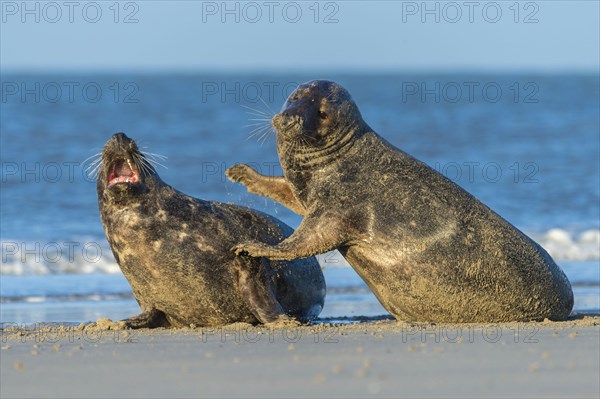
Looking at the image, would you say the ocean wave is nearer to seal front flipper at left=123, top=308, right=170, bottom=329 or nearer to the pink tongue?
the pink tongue

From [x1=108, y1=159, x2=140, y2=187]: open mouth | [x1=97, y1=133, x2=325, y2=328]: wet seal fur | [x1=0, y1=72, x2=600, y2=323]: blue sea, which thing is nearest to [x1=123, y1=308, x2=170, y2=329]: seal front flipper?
[x1=97, y1=133, x2=325, y2=328]: wet seal fur

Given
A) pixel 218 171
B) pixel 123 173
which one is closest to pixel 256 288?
pixel 123 173

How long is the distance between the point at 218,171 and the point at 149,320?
18.0 metres

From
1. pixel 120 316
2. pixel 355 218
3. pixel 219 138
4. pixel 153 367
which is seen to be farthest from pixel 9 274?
pixel 219 138

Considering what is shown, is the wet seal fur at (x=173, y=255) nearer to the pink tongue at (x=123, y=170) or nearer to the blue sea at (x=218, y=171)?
the pink tongue at (x=123, y=170)

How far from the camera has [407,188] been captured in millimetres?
9984

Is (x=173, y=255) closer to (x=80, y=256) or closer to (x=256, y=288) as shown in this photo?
(x=256, y=288)

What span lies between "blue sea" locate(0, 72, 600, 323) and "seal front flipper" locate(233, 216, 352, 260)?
5.98ft

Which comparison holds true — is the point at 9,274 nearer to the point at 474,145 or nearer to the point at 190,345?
the point at 190,345

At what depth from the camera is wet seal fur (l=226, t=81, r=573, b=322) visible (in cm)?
977

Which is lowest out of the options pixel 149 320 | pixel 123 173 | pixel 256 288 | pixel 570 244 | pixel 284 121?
pixel 149 320

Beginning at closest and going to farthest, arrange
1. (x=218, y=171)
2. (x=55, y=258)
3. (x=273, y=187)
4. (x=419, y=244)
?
(x=419, y=244) < (x=273, y=187) < (x=55, y=258) < (x=218, y=171)

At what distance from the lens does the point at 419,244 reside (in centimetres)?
977

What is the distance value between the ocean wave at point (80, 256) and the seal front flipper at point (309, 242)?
6082 mm
